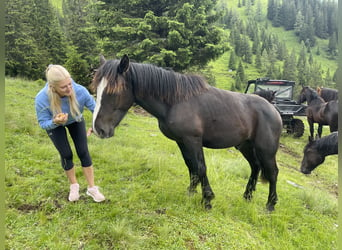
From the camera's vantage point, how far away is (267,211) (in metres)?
3.44

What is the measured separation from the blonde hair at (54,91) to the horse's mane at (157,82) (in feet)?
1.08

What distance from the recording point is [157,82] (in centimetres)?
288

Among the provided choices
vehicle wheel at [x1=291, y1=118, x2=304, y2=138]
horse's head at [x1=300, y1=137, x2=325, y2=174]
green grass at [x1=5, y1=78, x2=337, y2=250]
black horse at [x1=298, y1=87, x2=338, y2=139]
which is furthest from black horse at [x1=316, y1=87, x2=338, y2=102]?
green grass at [x1=5, y1=78, x2=337, y2=250]

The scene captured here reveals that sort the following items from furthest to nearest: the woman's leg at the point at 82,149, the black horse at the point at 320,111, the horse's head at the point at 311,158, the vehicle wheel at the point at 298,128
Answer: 1. the vehicle wheel at the point at 298,128
2. the black horse at the point at 320,111
3. the horse's head at the point at 311,158
4. the woman's leg at the point at 82,149

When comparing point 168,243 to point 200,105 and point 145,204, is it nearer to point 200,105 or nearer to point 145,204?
point 145,204

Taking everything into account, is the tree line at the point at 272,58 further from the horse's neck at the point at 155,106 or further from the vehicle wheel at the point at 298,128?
the horse's neck at the point at 155,106

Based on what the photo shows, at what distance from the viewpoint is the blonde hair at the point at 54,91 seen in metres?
2.44

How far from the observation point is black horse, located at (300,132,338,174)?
16.2ft

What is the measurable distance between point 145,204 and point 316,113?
10.5 metres

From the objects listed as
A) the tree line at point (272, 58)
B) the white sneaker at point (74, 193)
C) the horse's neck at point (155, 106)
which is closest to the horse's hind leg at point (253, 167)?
the horse's neck at point (155, 106)

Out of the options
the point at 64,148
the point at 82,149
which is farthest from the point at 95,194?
the point at 64,148

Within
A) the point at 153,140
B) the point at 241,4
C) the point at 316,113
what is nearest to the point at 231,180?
the point at 153,140

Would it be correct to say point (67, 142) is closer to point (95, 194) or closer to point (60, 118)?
point (60, 118)

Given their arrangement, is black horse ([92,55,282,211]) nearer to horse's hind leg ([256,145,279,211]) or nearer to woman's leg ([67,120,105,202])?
horse's hind leg ([256,145,279,211])
